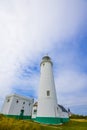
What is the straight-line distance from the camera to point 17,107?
79.5 feet

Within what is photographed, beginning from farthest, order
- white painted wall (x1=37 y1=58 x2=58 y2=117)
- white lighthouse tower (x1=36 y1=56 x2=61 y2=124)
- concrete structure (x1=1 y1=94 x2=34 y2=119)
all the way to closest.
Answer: concrete structure (x1=1 y1=94 x2=34 y2=119), white painted wall (x1=37 y1=58 x2=58 y2=117), white lighthouse tower (x1=36 y1=56 x2=61 y2=124)

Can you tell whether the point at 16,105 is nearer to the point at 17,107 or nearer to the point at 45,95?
the point at 17,107

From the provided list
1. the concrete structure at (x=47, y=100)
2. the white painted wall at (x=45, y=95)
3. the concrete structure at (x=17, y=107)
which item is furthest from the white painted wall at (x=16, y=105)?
the white painted wall at (x=45, y=95)

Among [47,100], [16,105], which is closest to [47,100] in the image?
[47,100]

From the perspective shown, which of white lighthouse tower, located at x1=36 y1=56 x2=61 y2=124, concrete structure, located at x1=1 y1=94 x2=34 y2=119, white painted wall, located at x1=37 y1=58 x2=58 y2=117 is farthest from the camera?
concrete structure, located at x1=1 y1=94 x2=34 y2=119

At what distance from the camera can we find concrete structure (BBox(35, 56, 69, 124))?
16.8m

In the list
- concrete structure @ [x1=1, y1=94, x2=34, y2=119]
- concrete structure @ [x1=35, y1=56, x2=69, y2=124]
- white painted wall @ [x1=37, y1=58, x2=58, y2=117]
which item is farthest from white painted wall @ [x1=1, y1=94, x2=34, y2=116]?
white painted wall @ [x1=37, y1=58, x2=58, y2=117]

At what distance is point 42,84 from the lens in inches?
727

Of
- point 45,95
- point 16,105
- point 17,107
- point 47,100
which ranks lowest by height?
point 47,100

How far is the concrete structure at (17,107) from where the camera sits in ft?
75.8

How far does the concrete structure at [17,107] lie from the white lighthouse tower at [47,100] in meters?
7.18

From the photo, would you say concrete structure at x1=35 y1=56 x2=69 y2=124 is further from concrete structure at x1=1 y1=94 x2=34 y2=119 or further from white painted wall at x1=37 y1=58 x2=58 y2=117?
concrete structure at x1=1 y1=94 x2=34 y2=119

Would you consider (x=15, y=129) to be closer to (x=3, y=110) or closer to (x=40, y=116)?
(x=40, y=116)

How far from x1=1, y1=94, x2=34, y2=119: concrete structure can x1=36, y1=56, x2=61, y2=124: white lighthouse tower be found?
7182 mm
